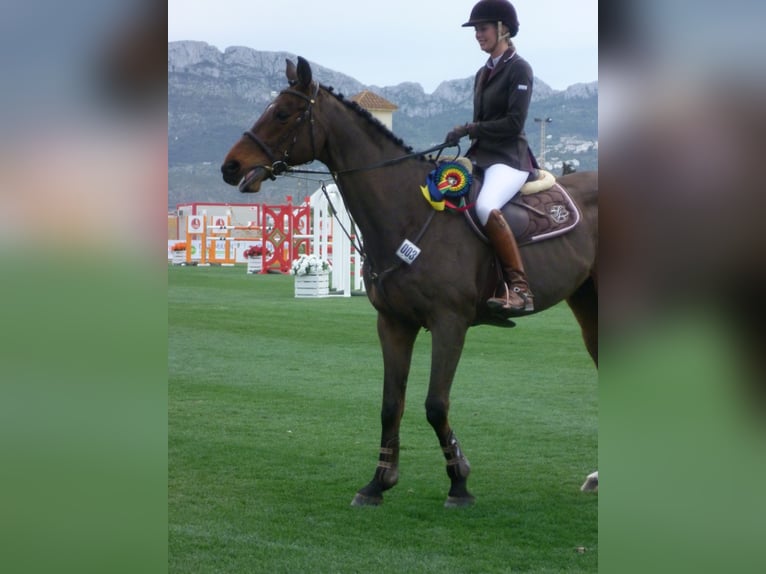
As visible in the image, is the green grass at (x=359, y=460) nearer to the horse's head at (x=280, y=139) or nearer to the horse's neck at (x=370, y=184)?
the horse's neck at (x=370, y=184)

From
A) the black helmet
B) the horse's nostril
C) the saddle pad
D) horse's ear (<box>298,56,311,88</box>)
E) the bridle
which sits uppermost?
the black helmet

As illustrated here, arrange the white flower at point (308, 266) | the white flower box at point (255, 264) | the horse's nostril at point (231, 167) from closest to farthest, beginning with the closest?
the horse's nostril at point (231, 167) < the white flower at point (308, 266) < the white flower box at point (255, 264)

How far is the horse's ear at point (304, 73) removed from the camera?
5.32m

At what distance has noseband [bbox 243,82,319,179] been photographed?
531cm

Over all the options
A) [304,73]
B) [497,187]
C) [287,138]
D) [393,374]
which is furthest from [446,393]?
[304,73]

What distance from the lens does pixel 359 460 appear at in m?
6.45

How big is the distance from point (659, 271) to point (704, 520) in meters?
0.24

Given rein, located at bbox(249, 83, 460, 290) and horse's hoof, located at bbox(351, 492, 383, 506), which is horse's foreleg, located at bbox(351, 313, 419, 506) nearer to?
horse's hoof, located at bbox(351, 492, 383, 506)

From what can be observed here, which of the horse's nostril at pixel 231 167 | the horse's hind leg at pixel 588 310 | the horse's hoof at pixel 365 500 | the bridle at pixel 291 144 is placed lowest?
the horse's hoof at pixel 365 500

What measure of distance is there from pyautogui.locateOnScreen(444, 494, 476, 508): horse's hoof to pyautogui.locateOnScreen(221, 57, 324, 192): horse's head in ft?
6.41

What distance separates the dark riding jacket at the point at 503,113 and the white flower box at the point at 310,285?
1483 cm

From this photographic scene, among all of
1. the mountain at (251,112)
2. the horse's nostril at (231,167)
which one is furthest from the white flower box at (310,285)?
the mountain at (251,112)

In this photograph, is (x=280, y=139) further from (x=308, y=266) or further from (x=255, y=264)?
(x=255, y=264)

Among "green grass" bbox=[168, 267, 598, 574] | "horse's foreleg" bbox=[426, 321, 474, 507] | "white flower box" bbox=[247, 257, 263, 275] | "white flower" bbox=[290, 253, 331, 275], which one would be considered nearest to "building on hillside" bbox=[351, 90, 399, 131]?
"white flower" bbox=[290, 253, 331, 275]
